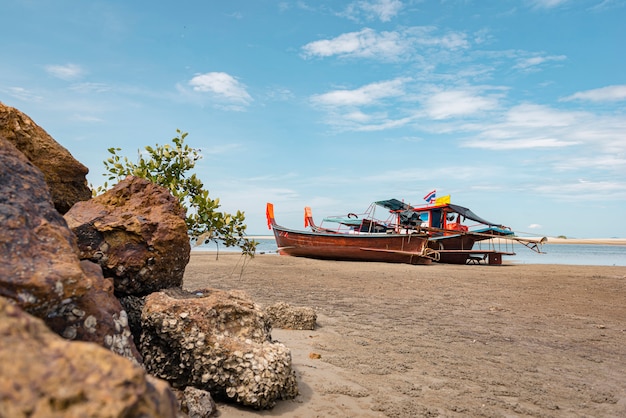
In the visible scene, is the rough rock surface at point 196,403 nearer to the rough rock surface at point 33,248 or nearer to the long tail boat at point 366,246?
the rough rock surface at point 33,248

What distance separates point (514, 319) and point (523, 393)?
4978 mm

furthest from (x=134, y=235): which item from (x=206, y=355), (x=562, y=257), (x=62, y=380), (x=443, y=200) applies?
(x=562, y=257)

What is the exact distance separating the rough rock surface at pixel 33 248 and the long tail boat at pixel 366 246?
25.4m

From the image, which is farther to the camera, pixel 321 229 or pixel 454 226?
pixel 321 229

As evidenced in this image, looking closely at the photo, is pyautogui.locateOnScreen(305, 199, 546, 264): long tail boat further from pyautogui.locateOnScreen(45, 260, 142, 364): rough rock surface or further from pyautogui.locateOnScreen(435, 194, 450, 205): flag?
pyautogui.locateOnScreen(45, 260, 142, 364): rough rock surface

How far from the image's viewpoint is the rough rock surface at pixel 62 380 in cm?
157

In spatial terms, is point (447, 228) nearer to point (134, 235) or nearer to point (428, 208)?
point (428, 208)

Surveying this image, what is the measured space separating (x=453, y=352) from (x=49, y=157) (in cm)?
611

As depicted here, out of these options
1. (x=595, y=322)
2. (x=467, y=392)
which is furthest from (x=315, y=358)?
(x=595, y=322)

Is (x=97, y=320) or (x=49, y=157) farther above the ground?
(x=49, y=157)

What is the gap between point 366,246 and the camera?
28734 mm

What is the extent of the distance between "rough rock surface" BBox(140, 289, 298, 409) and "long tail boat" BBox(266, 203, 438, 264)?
23544 mm

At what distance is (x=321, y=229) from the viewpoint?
3669cm

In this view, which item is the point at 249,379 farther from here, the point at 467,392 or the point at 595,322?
the point at 595,322
